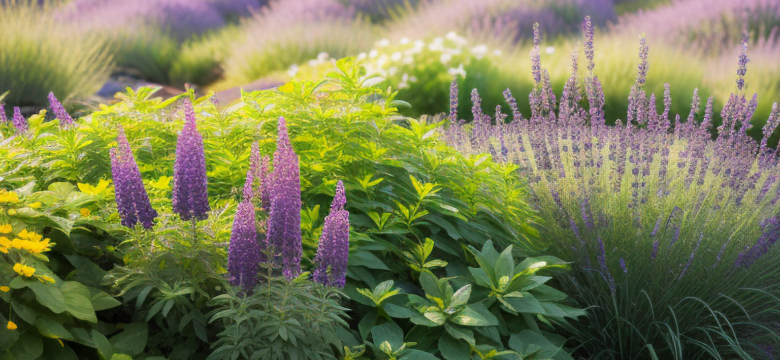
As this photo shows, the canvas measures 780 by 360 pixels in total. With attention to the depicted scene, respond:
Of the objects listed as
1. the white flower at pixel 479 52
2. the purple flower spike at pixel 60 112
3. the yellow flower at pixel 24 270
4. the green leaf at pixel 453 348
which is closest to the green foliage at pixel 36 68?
the white flower at pixel 479 52

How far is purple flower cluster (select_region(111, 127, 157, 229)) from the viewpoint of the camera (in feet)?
5.72

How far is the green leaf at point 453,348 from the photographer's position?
2.03m

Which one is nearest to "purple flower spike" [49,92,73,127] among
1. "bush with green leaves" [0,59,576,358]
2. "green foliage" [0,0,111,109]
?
"bush with green leaves" [0,59,576,358]

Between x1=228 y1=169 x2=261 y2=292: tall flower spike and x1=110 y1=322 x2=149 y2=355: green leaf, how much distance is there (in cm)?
41

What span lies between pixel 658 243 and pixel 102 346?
208cm

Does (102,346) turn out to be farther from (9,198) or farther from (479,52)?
(479,52)

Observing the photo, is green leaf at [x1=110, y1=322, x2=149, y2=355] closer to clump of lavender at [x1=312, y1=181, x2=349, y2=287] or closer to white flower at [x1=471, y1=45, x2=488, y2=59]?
clump of lavender at [x1=312, y1=181, x2=349, y2=287]

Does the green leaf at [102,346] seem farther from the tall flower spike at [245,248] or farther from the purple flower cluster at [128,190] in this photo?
the tall flower spike at [245,248]

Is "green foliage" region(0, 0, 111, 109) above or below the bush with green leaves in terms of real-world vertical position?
below

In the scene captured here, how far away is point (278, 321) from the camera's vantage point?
5.39ft

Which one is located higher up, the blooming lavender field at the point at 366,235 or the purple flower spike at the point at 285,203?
the purple flower spike at the point at 285,203

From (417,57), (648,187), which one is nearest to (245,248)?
(648,187)

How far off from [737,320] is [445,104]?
4727 mm

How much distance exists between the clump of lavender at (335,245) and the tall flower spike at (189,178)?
342 mm
